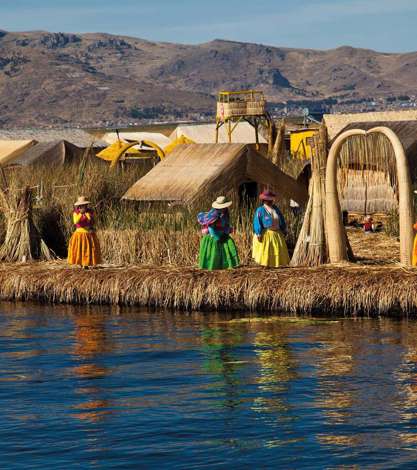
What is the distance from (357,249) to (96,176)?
14.9 ft

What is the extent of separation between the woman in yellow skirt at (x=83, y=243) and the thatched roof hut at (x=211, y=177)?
2.80 m

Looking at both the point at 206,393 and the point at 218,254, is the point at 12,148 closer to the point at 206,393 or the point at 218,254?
the point at 218,254

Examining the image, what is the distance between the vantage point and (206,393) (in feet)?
38.2

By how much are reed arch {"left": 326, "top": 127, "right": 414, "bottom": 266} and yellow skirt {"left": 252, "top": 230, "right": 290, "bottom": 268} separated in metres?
0.59

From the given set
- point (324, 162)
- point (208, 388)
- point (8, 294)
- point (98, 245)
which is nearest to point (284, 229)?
point (324, 162)

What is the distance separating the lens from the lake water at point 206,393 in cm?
991

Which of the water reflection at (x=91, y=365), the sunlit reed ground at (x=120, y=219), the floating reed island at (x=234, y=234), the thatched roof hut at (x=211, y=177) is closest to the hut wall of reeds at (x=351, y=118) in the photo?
the floating reed island at (x=234, y=234)

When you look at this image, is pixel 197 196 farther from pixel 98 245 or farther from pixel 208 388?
pixel 208 388

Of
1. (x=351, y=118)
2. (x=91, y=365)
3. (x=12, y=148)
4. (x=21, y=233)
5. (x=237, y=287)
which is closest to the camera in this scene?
(x=91, y=365)

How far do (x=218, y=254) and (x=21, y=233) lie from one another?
3678 mm

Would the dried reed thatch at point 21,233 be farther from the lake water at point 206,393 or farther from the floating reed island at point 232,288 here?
the lake water at point 206,393

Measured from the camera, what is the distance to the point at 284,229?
1648cm

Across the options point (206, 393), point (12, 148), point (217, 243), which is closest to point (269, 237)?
point (217, 243)

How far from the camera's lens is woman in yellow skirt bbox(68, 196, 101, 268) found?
17.4 meters
